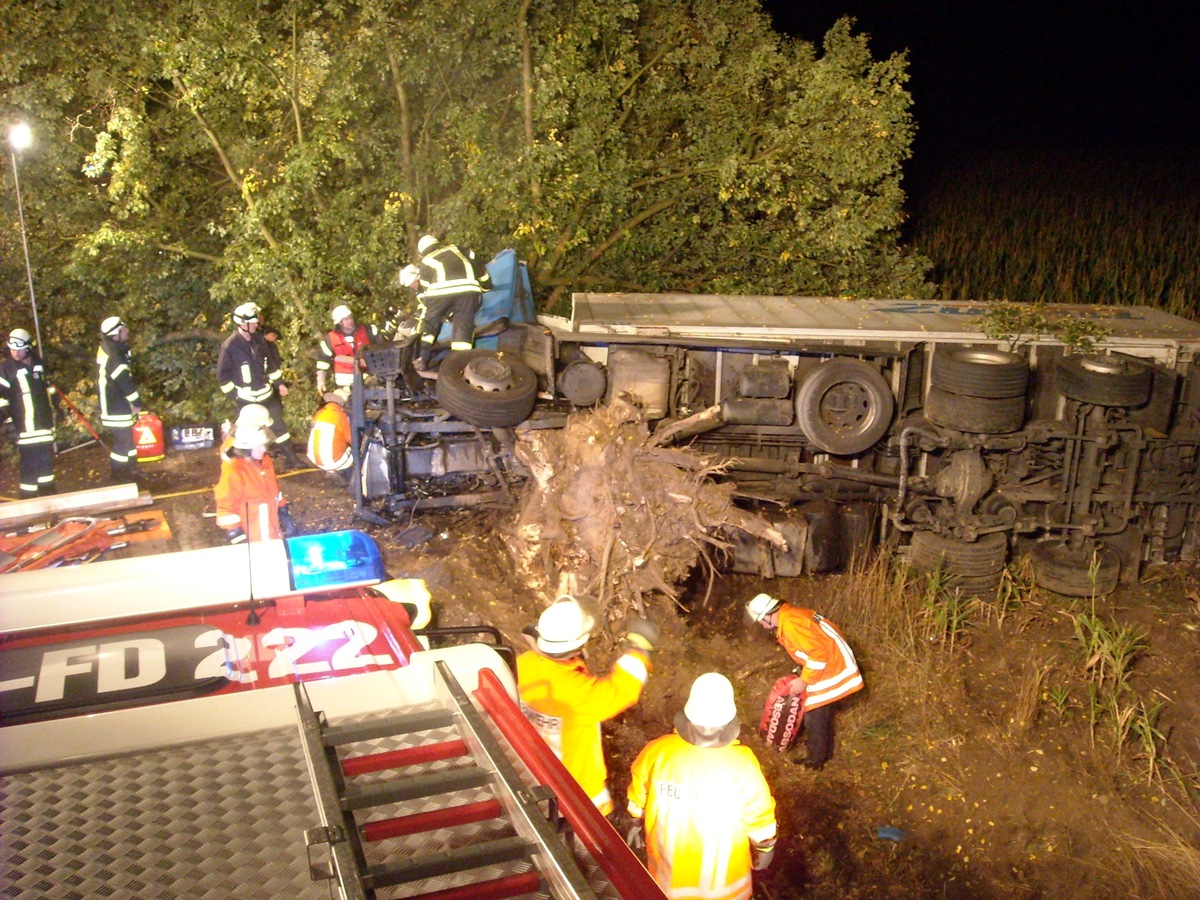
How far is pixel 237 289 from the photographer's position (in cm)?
1066

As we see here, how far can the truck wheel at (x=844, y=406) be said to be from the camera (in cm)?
741

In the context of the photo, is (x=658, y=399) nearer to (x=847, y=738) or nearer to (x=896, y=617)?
(x=896, y=617)

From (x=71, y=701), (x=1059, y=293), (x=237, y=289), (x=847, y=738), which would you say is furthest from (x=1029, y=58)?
(x=71, y=701)

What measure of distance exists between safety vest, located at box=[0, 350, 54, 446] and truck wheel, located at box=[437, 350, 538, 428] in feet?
14.0

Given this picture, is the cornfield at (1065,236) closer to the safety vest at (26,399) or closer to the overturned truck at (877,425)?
the overturned truck at (877,425)

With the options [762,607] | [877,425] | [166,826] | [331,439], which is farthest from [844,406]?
[166,826]

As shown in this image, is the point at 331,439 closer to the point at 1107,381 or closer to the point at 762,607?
the point at 762,607

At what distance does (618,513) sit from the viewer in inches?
252

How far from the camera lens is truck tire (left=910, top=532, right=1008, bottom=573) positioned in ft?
23.8

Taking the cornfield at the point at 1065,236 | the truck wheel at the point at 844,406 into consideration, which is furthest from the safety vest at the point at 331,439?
the cornfield at the point at 1065,236

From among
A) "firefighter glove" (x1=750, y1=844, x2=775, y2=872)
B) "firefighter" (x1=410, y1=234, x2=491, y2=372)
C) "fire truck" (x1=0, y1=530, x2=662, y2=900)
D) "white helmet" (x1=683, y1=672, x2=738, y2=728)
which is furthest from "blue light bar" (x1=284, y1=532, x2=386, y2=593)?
"firefighter" (x1=410, y1=234, x2=491, y2=372)

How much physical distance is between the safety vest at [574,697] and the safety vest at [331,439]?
179 inches

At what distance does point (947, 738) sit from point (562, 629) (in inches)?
123

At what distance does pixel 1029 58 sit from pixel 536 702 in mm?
46477
